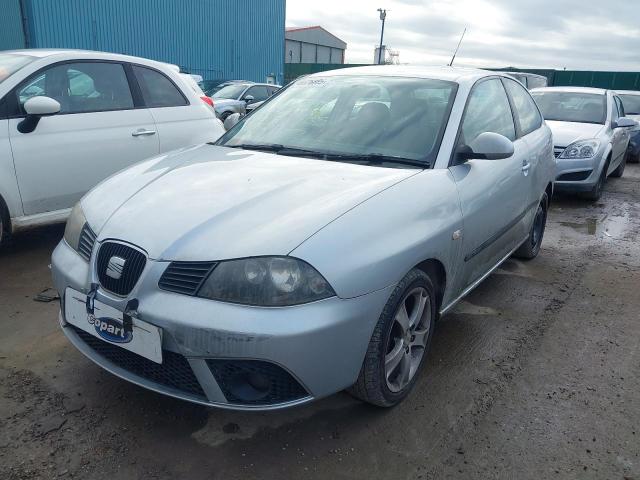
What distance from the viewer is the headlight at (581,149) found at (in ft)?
22.8

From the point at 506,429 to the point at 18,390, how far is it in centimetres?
227

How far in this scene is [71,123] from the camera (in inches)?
165

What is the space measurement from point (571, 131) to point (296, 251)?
6.64 m

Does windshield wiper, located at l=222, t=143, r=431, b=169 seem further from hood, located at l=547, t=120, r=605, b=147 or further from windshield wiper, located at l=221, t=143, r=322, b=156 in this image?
hood, located at l=547, t=120, r=605, b=147

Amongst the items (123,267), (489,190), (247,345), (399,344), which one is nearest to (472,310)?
(489,190)

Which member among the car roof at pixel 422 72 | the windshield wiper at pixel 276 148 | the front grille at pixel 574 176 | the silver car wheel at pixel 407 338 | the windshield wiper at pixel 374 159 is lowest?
the front grille at pixel 574 176

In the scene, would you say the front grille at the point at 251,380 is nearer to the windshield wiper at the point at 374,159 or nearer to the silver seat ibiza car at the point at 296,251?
the silver seat ibiza car at the point at 296,251

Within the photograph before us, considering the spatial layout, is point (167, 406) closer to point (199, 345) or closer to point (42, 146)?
point (199, 345)

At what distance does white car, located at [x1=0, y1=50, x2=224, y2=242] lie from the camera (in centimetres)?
388

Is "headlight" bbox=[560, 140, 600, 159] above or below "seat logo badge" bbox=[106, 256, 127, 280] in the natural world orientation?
below

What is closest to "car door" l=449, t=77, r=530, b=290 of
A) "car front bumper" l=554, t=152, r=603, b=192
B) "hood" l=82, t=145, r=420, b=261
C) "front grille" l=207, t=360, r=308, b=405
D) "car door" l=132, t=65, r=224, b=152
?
"hood" l=82, t=145, r=420, b=261

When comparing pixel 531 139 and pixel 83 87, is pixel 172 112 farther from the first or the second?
pixel 531 139

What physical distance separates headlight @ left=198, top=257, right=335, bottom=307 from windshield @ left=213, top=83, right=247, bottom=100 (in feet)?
43.1

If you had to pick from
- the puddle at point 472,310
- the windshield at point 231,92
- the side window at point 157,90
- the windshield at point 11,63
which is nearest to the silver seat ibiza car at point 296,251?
the puddle at point 472,310
